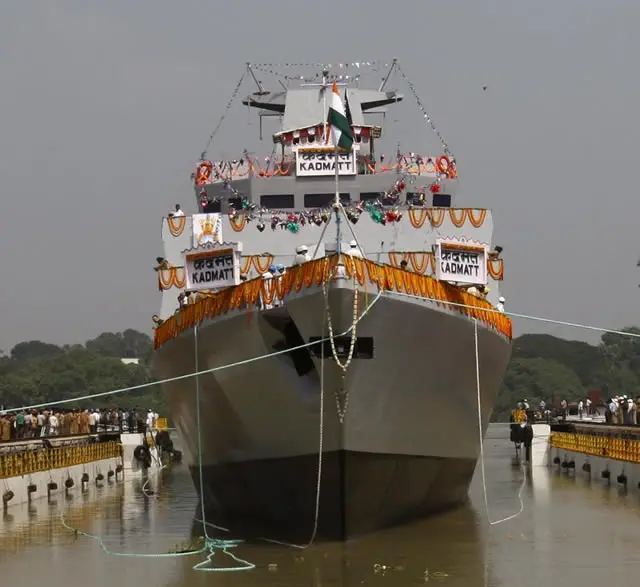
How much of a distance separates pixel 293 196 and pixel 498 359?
6023 millimetres

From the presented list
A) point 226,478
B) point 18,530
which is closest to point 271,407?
point 226,478

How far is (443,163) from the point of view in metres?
25.8

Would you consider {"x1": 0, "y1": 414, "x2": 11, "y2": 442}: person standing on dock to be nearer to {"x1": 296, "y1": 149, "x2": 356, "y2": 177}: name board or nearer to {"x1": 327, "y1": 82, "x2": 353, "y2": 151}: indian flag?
{"x1": 296, "y1": 149, "x2": 356, "y2": 177}: name board

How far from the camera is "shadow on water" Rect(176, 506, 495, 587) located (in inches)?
532

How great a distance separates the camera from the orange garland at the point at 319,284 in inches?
633

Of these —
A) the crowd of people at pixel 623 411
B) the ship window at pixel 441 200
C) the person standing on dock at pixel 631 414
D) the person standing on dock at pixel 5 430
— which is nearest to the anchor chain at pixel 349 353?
the ship window at pixel 441 200

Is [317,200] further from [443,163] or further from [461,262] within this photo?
[461,262]

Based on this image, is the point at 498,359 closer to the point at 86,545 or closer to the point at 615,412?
the point at 86,545

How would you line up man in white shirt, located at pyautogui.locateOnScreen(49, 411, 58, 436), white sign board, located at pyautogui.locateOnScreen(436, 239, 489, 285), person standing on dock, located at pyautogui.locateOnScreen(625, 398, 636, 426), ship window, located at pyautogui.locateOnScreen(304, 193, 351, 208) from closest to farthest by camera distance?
white sign board, located at pyautogui.locateOnScreen(436, 239, 489, 285) < ship window, located at pyautogui.locateOnScreen(304, 193, 351, 208) < person standing on dock, located at pyautogui.locateOnScreen(625, 398, 636, 426) < man in white shirt, located at pyautogui.locateOnScreen(49, 411, 58, 436)

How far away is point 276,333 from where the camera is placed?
17062mm

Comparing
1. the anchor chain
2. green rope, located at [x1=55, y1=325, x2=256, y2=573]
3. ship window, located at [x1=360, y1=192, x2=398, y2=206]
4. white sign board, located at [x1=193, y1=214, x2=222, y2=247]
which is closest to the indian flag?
the anchor chain

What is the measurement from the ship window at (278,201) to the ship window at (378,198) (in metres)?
1.52

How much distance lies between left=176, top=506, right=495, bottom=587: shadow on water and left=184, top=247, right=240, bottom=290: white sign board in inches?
152

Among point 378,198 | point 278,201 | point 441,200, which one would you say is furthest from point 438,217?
point 278,201
